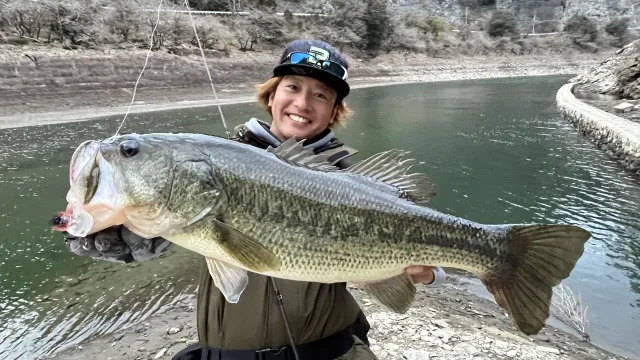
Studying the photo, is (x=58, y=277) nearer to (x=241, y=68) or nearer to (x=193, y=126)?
(x=193, y=126)

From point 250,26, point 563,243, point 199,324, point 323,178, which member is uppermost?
point 250,26

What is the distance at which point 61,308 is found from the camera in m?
6.55

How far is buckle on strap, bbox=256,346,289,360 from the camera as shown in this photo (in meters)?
2.48

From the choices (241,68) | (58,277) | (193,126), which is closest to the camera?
(58,277)

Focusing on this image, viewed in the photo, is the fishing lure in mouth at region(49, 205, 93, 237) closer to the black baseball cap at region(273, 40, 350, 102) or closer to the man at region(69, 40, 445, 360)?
the man at region(69, 40, 445, 360)

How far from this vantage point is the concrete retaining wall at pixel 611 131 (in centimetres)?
1353

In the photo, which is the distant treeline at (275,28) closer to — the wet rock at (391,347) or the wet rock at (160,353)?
the wet rock at (160,353)

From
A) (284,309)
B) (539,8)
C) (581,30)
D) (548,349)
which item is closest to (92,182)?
(284,309)

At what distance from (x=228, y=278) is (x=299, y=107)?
4.22 feet

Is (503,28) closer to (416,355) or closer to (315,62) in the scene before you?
(416,355)

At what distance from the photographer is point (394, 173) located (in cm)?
264

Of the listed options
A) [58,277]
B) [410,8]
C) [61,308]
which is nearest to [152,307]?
[61,308]

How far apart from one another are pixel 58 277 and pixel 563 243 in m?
7.71

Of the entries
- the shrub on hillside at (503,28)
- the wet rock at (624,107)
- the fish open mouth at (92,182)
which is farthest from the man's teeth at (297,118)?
the shrub on hillside at (503,28)
